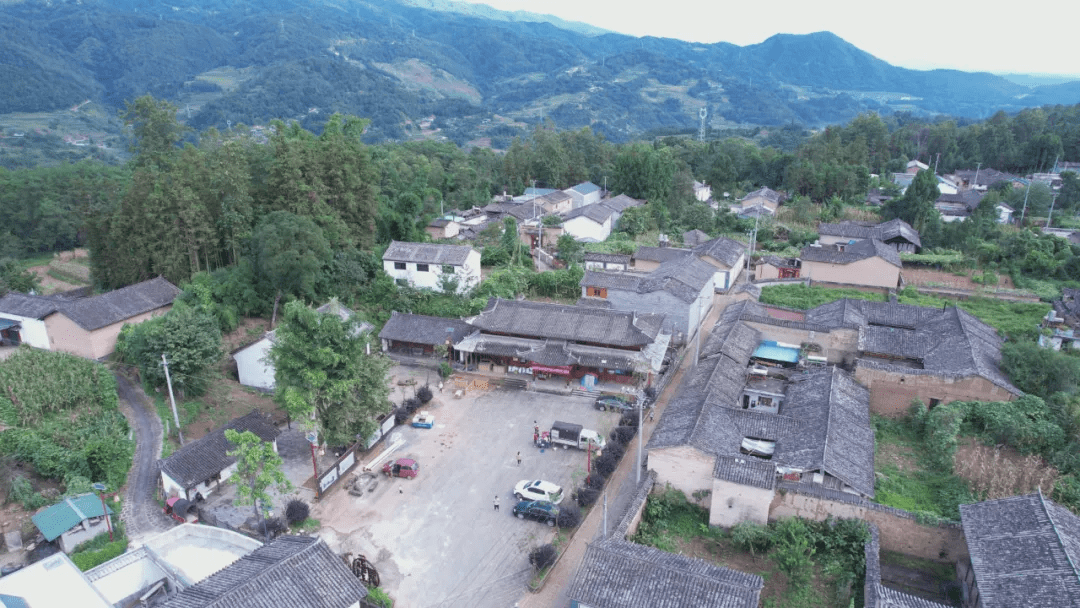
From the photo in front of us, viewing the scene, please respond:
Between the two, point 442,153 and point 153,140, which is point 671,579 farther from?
point 442,153

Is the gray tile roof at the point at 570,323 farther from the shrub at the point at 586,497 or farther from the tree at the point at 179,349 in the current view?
the tree at the point at 179,349

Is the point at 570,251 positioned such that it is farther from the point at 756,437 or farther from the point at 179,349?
the point at 179,349

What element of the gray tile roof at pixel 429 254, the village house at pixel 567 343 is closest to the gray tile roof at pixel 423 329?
the village house at pixel 567 343

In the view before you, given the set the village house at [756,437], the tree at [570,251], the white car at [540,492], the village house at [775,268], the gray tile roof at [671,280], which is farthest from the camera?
the tree at [570,251]

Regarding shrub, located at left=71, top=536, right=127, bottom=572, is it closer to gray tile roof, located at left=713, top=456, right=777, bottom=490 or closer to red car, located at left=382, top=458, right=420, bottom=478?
red car, located at left=382, top=458, right=420, bottom=478

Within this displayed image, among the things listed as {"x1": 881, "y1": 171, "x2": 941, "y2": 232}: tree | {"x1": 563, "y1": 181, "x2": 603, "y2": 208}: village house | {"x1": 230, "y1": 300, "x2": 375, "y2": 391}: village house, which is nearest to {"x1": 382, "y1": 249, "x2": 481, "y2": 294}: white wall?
{"x1": 230, "y1": 300, "x2": 375, "y2": 391}: village house

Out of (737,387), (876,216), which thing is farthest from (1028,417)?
(876,216)
